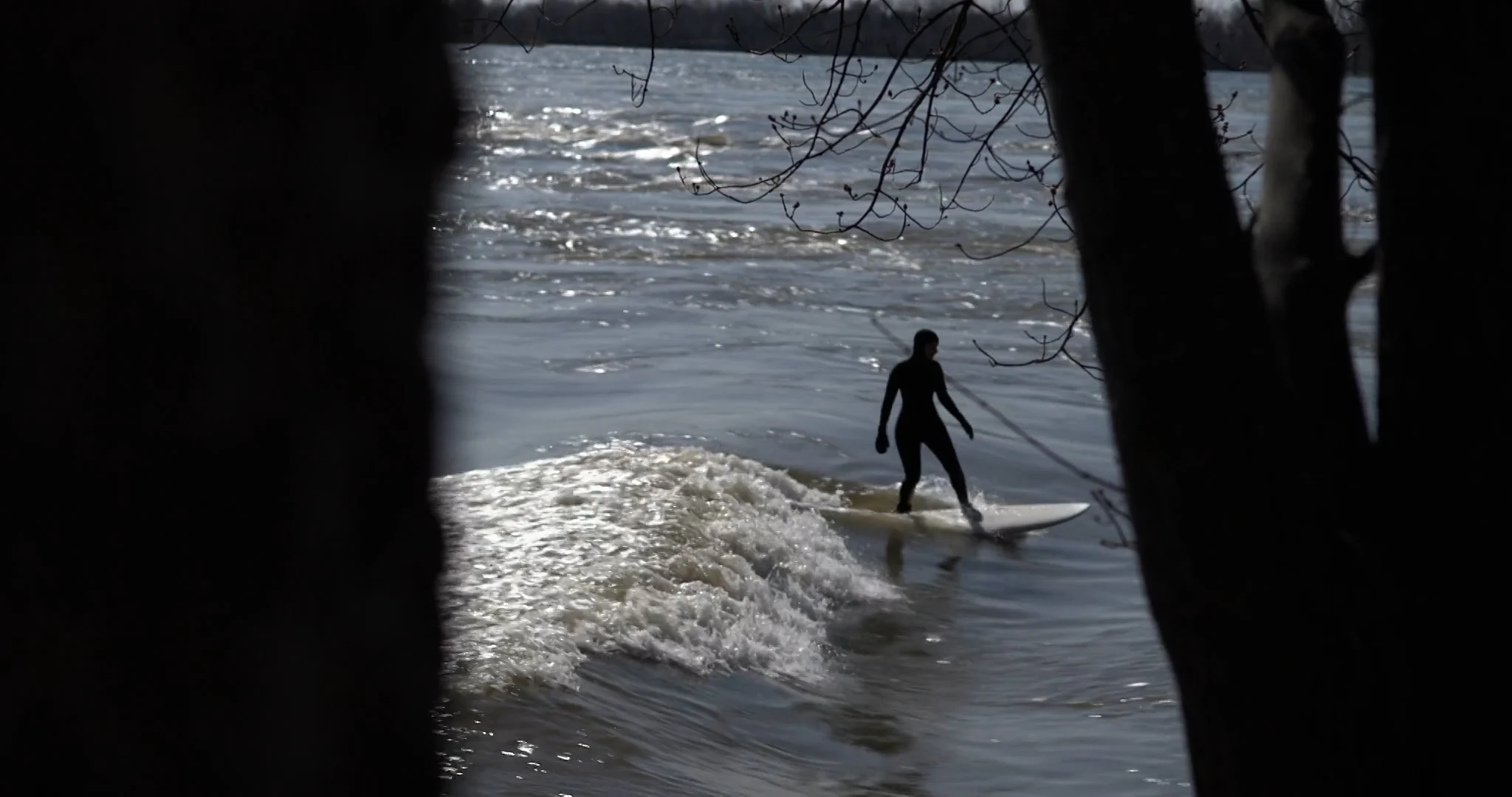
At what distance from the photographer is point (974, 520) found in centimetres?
1504

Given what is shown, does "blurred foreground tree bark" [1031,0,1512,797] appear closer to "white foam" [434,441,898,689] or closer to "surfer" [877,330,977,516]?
"white foam" [434,441,898,689]

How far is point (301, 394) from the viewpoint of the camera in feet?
4.04

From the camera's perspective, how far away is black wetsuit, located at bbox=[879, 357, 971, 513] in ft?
46.4

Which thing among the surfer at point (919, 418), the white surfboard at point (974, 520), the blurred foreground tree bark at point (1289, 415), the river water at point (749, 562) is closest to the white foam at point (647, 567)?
the river water at point (749, 562)

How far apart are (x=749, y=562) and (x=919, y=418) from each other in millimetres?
2499

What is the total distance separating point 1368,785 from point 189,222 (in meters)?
2.13

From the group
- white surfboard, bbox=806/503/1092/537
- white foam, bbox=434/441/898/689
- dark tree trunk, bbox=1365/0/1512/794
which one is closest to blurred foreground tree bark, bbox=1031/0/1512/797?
dark tree trunk, bbox=1365/0/1512/794

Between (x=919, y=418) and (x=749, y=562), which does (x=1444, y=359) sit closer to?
(x=749, y=562)

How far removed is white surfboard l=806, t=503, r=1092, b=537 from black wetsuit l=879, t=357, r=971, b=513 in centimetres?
17

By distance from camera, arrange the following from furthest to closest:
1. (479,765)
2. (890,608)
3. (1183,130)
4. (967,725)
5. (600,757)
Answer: (890,608) < (967,725) < (600,757) < (479,765) < (1183,130)

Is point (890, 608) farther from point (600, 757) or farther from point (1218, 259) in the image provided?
point (1218, 259)

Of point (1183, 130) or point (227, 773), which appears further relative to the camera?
point (1183, 130)

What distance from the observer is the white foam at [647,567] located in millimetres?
10422

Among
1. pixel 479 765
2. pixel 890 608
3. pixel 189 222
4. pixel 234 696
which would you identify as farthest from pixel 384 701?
pixel 890 608
